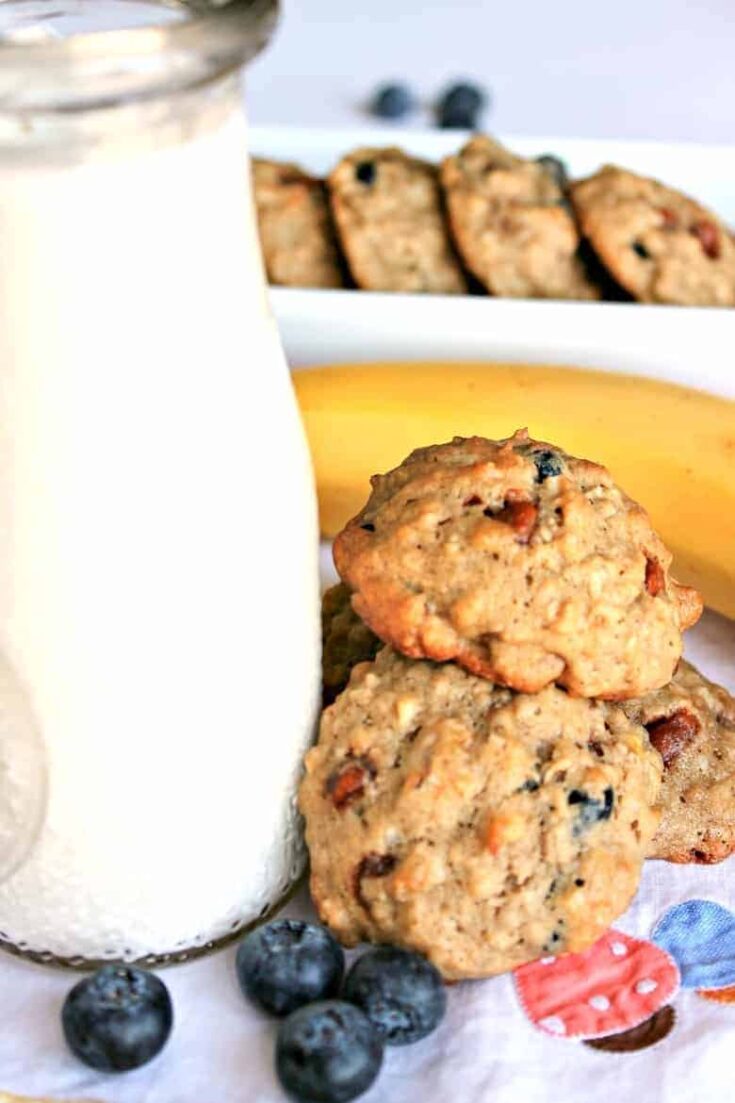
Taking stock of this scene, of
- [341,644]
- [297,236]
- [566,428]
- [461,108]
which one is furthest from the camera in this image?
[461,108]

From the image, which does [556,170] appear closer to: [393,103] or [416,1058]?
[393,103]

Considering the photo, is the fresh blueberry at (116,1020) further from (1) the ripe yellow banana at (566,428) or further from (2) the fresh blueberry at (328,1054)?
(1) the ripe yellow banana at (566,428)

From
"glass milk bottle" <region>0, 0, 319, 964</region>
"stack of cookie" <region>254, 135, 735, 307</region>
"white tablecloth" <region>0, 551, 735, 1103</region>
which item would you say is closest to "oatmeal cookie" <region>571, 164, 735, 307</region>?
"stack of cookie" <region>254, 135, 735, 307</region>

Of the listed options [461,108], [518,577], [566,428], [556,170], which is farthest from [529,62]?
[518,577]

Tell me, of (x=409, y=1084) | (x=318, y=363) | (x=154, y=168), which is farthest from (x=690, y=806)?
(x=318, y=363)

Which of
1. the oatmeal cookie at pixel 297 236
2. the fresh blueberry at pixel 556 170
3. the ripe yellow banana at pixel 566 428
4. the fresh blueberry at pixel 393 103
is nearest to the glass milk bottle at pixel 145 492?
the ripe yellow banana at pixel 566 428

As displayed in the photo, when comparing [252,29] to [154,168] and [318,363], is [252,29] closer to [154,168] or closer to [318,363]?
[154,168]
